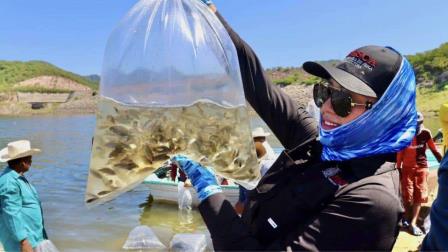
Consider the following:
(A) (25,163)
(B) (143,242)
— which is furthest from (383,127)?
(B) (143,242)

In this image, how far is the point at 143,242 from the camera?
7.65 metres

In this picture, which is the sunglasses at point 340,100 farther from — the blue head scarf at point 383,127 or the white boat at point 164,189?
the white boat at point 164,189

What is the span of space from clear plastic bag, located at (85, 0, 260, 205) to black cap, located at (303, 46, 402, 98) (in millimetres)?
440

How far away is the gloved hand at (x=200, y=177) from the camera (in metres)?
1.70

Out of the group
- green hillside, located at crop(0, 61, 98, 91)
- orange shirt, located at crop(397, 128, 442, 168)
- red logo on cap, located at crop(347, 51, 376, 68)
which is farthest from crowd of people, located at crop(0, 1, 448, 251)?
green hillside, located at crop(0, 61, 98, 91)

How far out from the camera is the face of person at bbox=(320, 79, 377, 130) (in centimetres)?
168

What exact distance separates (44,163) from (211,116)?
2297 centimetres

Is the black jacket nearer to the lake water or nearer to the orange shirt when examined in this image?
the orange shirt

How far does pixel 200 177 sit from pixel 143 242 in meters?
6.27

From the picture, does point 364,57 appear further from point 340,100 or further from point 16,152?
point 16,152

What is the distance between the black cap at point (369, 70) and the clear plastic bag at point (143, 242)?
20.8 feet

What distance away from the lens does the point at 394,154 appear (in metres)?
1.70

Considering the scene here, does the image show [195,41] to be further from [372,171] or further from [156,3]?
[372,171]

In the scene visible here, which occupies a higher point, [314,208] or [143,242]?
[314,208]
